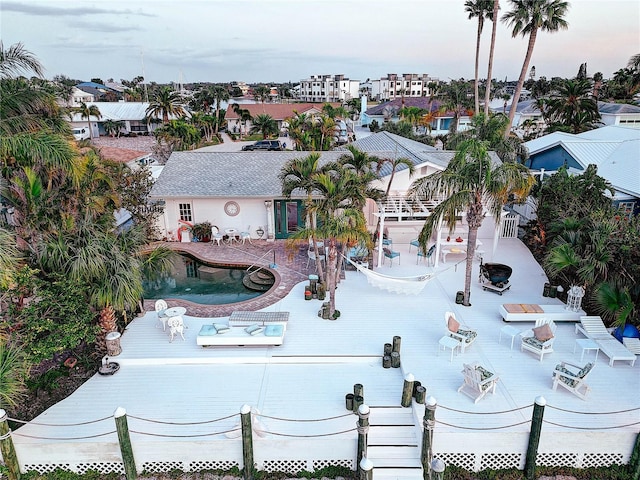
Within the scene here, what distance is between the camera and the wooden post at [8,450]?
8.15 metres

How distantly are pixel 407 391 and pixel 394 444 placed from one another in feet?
3.54

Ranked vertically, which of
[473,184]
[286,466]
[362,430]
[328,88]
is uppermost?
[328,88]

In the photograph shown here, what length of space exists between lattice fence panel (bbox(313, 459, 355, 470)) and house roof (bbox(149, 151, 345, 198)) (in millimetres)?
12490

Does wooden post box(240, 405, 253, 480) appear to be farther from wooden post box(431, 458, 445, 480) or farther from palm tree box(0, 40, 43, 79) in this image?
palm tree box(0, 40, 43, 79)

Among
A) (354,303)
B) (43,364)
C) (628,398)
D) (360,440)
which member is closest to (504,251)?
(354,303)

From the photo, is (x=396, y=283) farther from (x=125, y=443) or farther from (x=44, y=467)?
(x=44, y=467)

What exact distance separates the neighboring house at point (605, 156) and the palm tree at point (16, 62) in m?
20.5

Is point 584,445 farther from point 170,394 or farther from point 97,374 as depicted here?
point 97,374

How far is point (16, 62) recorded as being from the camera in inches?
399

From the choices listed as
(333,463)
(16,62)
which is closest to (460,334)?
(333,463)

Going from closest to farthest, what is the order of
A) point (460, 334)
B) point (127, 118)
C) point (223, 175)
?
point (460, 334) < point (223, 175) < point (127, 118)

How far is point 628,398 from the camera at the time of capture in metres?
9.81

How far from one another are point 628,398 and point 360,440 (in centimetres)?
628

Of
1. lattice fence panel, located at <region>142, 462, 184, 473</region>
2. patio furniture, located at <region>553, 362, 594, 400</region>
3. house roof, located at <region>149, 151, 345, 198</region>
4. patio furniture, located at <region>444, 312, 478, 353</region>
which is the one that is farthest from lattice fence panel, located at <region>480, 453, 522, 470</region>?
house roof, located at <region>149, 151, 345, 198</region>
